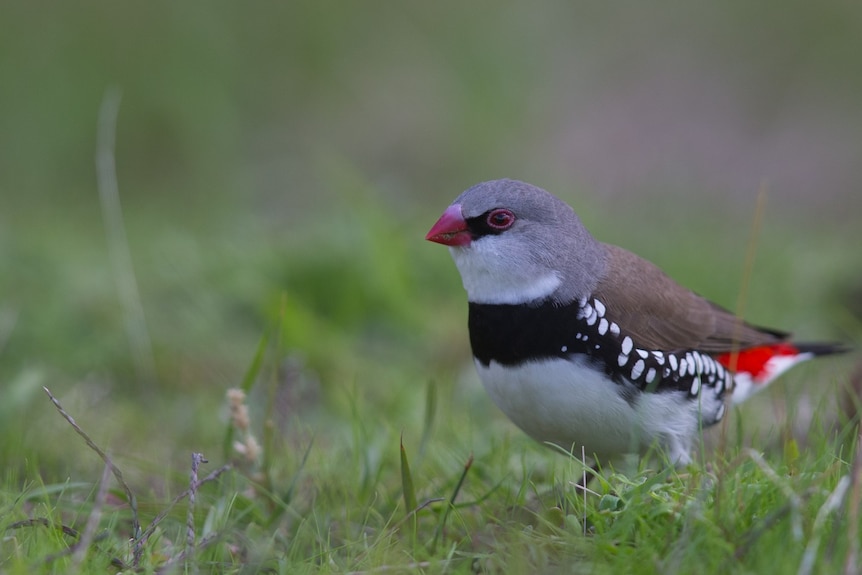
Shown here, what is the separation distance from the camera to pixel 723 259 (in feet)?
23.7

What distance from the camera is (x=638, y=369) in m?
4.00

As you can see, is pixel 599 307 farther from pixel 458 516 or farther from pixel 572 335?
pixel 458 516

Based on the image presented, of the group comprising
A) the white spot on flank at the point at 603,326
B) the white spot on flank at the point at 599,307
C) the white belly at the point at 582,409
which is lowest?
the white belly at the point at 582,409

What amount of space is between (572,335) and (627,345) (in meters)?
0.23

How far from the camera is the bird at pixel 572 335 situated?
3891 mm

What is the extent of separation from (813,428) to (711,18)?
381 inches

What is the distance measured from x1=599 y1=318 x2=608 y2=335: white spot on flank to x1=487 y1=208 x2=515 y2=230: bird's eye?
520 mm

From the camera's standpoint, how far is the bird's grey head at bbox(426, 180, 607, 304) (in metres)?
4.07

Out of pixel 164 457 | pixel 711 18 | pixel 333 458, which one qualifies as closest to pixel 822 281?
pixel 333 458

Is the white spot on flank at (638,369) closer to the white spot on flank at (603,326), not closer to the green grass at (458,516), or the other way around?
the white spot on flank at (603,326)

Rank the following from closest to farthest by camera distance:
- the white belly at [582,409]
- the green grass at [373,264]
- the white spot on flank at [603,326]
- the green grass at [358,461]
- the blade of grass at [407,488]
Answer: the green grass at [358,461] → the green grass at [373,264] → the blade of grass at [407,488] → the white belly at [582,409] → the white spot on flank at [603,326]

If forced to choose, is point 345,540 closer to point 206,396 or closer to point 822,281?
point 206,396

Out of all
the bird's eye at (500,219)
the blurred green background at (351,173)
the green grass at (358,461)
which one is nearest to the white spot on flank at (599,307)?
the bird's eye at (500,219)

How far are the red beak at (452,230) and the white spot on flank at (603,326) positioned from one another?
1.95 ft
